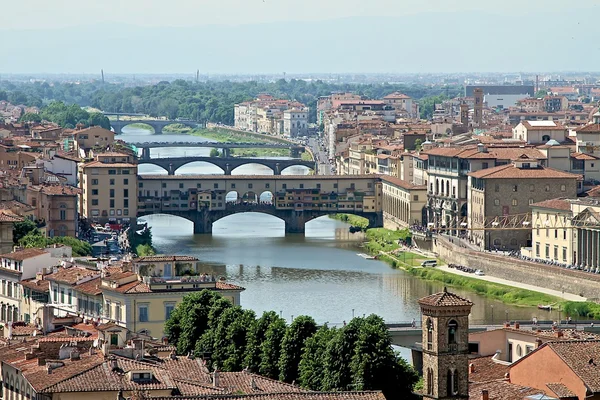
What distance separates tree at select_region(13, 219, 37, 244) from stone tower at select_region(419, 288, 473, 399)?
2012cm

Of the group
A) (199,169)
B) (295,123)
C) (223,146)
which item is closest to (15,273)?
(199,169)

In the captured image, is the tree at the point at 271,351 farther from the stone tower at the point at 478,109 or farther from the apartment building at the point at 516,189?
the stone tower at the point at 478,109

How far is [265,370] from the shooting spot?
80.1 feet

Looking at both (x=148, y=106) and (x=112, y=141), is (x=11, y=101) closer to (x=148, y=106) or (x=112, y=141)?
(x=148, y=106)

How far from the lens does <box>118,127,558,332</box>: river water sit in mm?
Result: 37031

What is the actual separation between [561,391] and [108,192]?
3812 centimetres

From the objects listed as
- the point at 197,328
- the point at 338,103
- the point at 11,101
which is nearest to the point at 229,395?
the point at 197,328

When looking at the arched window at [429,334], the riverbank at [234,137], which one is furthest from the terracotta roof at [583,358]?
the riverbank at [234,137]

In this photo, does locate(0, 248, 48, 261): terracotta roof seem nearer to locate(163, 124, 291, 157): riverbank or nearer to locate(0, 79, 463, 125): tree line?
locate(163, 124, 291, 157): riverbank

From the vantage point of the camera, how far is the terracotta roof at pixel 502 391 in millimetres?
19658

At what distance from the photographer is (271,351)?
24672 millimetres

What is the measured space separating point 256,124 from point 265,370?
3866 inches

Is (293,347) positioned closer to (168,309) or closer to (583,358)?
(168,309)

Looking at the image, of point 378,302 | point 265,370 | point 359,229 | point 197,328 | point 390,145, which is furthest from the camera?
point 390,145
